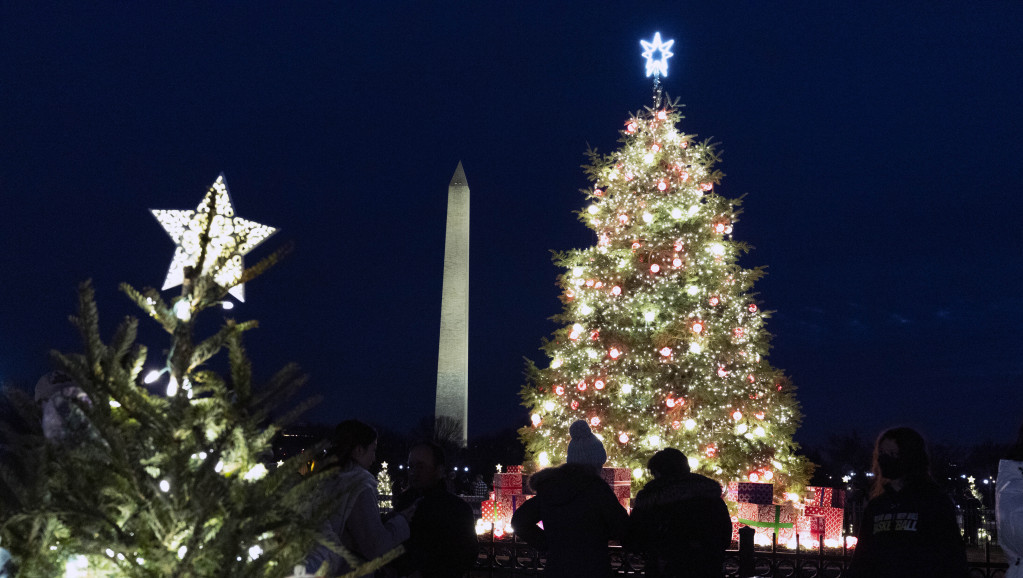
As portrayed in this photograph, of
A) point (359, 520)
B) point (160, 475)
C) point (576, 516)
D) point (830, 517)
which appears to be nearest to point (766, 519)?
point (830, 517)

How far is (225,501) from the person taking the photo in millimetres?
2252

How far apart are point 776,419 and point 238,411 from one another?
39.2 ft

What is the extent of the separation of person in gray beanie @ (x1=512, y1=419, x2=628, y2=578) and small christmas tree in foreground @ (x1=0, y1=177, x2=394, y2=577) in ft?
7.80

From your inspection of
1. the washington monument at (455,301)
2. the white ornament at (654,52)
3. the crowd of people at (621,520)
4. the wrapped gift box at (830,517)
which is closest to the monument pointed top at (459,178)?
the washington monument at (455,301)

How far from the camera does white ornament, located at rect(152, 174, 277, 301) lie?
9.02 feet

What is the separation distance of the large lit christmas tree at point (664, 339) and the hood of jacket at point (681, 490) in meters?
8.23

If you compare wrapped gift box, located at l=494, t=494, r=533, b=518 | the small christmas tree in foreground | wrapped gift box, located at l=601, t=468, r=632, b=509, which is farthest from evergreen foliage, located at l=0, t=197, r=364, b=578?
wrapped gift box, located at l=494, t=494, r=533, b=518

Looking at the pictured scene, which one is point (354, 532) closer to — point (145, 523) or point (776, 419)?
point (145, 523)

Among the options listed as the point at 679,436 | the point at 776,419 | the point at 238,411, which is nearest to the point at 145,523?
the point at 238,411

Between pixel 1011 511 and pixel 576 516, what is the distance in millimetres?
2104

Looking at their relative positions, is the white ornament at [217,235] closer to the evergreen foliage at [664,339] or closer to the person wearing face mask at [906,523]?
the person wearing face mask at [906,523]

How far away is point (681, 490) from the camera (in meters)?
4.59

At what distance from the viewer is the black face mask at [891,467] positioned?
405 centimetres

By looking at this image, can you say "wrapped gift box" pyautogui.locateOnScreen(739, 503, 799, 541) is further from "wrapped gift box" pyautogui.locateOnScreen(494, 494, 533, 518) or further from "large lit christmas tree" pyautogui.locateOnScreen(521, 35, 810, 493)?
"wrapped gift box" pyautogui.locateOnScreen(494, 494, 533, 518)
